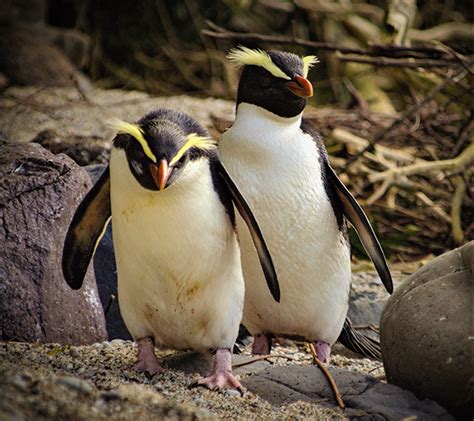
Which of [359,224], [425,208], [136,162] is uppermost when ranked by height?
[136,162]

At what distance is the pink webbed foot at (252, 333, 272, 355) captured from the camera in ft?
12.3

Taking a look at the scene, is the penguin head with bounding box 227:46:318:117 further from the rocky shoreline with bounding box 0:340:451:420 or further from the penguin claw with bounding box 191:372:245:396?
the penguin claw with bounding box 191:372:245:396

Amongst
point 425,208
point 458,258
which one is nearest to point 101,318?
point 458,258

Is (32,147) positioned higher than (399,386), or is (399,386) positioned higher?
(32,147)

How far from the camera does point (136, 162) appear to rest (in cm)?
279

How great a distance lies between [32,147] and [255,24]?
5668mm

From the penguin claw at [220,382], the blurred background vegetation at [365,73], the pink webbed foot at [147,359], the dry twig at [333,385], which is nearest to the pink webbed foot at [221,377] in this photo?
the penguin claw at [220,382]

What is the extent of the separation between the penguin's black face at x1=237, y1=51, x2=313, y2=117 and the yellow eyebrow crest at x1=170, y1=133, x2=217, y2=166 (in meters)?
0.56

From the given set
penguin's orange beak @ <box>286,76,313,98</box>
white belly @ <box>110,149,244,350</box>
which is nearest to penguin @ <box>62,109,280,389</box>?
white belly @ <box>110,149,244,350</box>

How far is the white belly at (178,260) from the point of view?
288 centimetres

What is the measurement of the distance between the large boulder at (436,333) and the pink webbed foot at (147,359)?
2.24 feet

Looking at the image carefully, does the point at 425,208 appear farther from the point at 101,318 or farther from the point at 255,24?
the point at 255,24

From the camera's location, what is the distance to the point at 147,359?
300 centimetres

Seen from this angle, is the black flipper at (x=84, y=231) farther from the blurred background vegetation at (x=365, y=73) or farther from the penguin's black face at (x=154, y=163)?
the blurred background vegetation at (x=365, y=73)
